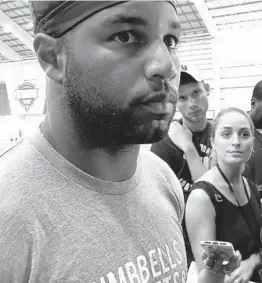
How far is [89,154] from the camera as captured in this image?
0.75 metres

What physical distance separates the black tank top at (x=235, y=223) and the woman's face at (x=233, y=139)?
0.23 meters

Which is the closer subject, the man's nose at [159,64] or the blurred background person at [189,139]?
the man's nose at [159,64]

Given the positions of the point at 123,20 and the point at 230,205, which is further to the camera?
the point at 230,205

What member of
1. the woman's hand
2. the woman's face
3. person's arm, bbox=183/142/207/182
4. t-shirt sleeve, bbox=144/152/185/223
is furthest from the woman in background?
t-shirt sleeve, bbox=144/152/185/223

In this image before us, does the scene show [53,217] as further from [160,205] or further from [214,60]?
[214,60]

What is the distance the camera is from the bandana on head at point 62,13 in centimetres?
65

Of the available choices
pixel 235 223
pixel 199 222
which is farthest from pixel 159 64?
Answer: pixel 235 223

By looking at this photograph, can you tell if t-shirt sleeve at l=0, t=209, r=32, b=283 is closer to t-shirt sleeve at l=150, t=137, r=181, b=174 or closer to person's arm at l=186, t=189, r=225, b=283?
person's arm at l=186, t=189, r=225, b=283

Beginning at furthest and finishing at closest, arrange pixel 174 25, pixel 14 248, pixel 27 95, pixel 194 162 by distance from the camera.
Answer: pixel 27 95, pixel 194 162, pixel 174 25, pixel 14 248

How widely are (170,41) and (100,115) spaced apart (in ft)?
0.70

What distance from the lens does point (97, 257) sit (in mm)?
685

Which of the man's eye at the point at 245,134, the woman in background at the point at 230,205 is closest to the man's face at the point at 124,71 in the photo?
the woman in background at the point at 230,205

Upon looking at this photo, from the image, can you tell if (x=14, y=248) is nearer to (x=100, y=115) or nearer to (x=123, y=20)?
(x=100, y=115)

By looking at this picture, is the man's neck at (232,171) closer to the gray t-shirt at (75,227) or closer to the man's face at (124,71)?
the gray t-shirt at (75,227)
